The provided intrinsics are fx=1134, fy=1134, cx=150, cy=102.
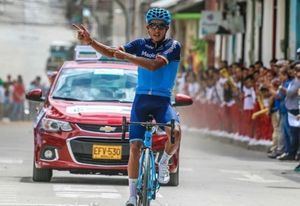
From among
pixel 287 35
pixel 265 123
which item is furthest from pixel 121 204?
pixel 287 35

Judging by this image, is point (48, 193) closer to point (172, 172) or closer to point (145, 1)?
point (172, 172)

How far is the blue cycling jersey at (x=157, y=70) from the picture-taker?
11.2 meters

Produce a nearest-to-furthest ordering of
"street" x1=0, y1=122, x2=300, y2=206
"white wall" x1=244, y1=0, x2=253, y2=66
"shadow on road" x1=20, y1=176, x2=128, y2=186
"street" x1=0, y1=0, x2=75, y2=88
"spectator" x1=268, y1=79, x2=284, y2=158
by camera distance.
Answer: "street" x1=0, y1=122, x2=300, y2=206 < "shadow on road" x1=20, y1=176, x2=128, y2=186 < "spectator" x1=268, y1=79, x2=284, y2=158 < "white wall" x1=244, y1=0, x2=253, y2=66 < "street" x1=0, y1=0, x2=75, y2=88

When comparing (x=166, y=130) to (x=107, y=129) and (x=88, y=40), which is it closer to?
(x=88, y=40)

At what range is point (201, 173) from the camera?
17.7 metres

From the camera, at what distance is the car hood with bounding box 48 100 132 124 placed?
14.5 metres

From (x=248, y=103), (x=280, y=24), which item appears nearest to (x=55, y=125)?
(x=248, y=103)

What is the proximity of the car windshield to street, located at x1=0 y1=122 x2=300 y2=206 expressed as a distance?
3.85 ft

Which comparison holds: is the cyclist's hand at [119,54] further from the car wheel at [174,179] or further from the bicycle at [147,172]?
the car wheel at [174,179]

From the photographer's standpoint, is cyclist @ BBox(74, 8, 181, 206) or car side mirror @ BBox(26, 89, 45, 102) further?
car side mirror @ BBox(26, 89, 45, 102)

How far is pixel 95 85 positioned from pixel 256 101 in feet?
35.4

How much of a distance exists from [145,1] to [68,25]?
98.0 ft

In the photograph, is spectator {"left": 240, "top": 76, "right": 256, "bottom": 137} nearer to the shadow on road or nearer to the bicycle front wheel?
the shadow on road

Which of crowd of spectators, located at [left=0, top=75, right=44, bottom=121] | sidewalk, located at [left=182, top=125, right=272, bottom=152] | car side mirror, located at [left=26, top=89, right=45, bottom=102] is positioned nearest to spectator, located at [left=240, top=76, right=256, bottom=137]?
sidewalk, located at [left=182, top=125, right=272, bottom=152]
